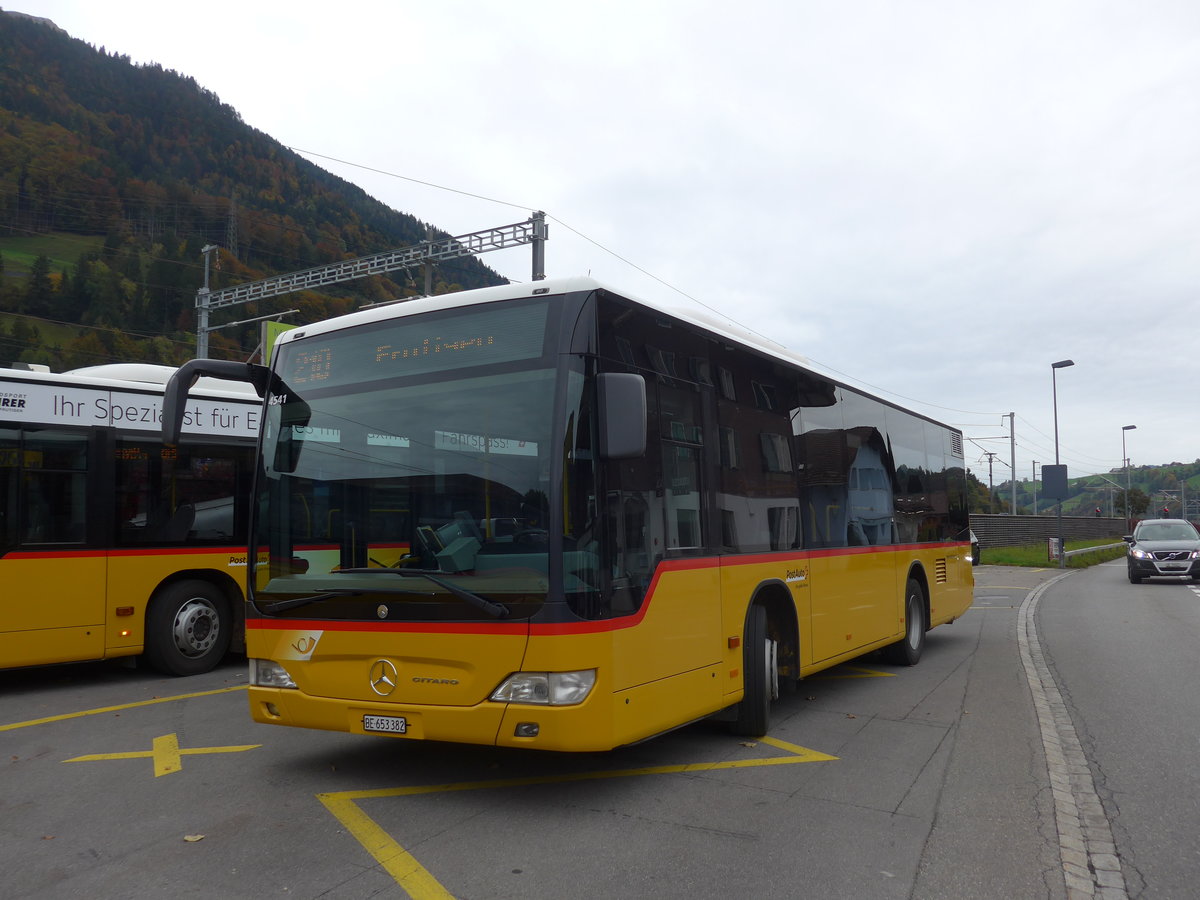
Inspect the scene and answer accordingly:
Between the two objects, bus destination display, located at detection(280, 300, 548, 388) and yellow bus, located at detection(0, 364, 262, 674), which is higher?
bus destination display, located at detection(280, 300, 548, 388)

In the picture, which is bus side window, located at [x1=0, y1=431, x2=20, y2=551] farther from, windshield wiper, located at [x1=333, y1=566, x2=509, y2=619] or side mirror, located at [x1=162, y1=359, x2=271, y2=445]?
windshield wiper, located at [x1=333, y1=566, x2=509, y2=619]

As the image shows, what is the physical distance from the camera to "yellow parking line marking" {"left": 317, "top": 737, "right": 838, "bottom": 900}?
168 inches

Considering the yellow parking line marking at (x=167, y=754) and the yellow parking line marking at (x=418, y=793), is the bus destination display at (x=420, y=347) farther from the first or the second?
the yellow parking line marking at (x=167, y=754)

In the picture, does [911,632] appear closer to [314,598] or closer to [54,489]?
[314,598]

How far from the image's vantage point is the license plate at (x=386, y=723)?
5383 mm

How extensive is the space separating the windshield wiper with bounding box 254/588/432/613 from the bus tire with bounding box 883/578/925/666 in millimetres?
6941

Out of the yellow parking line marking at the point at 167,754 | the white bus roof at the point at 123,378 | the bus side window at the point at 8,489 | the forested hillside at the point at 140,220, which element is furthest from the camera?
the forested hillside at the point at 140,220

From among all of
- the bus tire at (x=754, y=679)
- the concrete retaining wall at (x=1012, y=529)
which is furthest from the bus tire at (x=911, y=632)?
the concrete retaining wall at (x=1012, y=529)

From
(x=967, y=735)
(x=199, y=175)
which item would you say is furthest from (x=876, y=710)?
(x=199, y=175)

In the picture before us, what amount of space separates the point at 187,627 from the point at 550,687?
6474 mm

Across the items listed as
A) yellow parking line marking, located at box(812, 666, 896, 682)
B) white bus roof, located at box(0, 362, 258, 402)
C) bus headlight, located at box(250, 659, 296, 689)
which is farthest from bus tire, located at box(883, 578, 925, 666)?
white bus roof, located at box(0, 362, 258, 402)

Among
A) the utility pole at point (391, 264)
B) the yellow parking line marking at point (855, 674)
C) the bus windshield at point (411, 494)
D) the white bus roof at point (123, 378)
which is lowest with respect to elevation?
the yellow parking line marking at point (855, 674)

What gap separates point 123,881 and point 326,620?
5.57 ft

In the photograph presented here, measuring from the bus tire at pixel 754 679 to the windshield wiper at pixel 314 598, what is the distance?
2.57 meters
